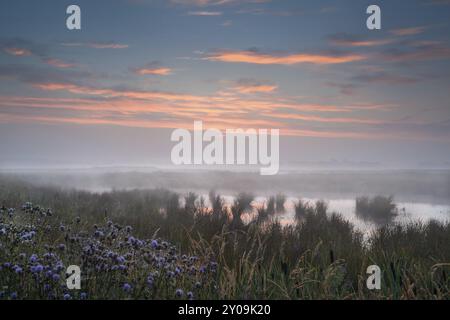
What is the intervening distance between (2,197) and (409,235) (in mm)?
10130

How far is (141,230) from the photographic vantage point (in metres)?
8.83

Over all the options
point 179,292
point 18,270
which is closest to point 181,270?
point 179,292

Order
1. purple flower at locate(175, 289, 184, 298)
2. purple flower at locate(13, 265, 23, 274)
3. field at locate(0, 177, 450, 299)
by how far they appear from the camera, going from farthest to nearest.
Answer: field at locate(0, 177, 450, 299), purple flower at locate(175, 289, 184, 298), purple flower at locate(13, 265, 23, 274)

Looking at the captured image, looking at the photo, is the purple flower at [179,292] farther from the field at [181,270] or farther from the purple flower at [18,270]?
the purple flower at [18,270]

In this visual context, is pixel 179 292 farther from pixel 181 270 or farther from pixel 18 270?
pixel 18 270

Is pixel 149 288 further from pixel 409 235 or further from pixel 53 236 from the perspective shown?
pixel 409 235

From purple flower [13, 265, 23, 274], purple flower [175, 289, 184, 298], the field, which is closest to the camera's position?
purple flower [13, 265, 23, 274]

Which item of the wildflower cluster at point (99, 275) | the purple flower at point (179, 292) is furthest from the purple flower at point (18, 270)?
the purple flower at point (179, 292)

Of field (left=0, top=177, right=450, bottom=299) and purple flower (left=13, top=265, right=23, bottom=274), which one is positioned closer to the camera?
purple flower (left=13, top=265, right=23, bottom=274)

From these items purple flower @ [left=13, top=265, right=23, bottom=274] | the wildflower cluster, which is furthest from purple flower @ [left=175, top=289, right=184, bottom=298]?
purple flower @ [left=13, top=265, right=23, bottom=274]

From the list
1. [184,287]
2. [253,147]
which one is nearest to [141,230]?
[253,147]

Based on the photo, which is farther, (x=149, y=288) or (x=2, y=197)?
(x=2, y=197)

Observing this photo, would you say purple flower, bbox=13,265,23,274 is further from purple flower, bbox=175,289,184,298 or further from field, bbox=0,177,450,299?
purple flower, bbox=175,289,184,298

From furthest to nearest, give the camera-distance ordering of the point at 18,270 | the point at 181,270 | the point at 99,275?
the point at 181,270, the point at 99,275, the point at 18,270
